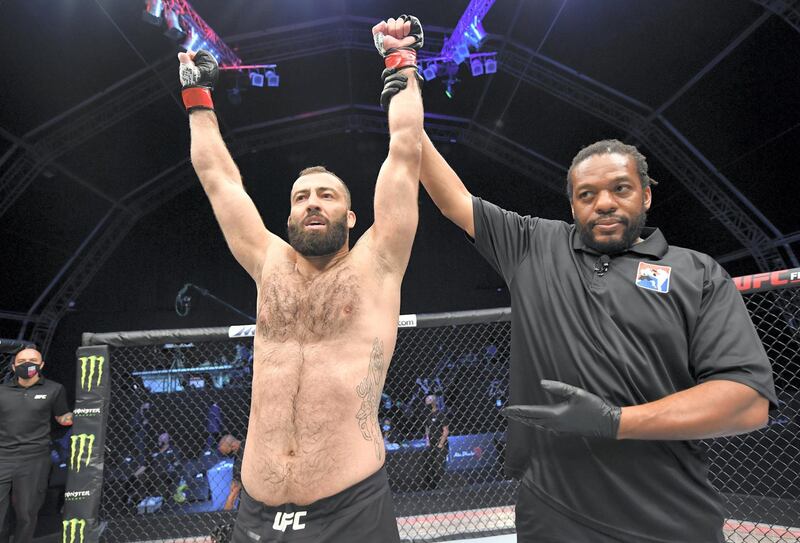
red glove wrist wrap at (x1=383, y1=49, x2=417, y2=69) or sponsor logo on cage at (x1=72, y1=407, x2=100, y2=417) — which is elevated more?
red glove wrist wrap at (x1=383, y1=49, x2=417, y2=69)

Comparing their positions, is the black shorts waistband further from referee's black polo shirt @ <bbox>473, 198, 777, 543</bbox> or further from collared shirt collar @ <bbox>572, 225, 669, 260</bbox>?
collared shirt collar @ <bbox>572, 225, 669, 260</bbox>

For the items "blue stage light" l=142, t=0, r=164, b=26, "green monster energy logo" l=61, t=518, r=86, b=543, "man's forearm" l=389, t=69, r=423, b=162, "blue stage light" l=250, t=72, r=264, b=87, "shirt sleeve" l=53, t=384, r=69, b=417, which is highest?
"blue stage light" l=250, t=72, r=264, b=87

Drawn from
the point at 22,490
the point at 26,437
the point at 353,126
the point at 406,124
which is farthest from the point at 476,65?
the point at 22,490

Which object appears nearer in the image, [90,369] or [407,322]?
[90,369]

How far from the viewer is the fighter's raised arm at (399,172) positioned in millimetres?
1635

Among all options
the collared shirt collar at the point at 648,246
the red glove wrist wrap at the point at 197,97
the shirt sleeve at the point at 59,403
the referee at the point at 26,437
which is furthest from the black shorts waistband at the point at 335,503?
the shirt sleeve at the point at 59,403

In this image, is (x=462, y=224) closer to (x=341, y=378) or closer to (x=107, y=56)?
(x=341, y=378)

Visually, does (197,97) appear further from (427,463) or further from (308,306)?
(427,463)

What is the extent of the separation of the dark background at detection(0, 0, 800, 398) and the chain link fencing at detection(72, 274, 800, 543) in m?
2.43

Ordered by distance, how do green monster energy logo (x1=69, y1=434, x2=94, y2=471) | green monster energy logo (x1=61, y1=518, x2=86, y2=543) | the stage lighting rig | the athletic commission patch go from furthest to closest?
the stage lighting rig
green monster energy logo (x1=69, y1=434, x2=94, y2=471)
green monster energy logo (x1=61, y1=518, x2=86, y2=543)
the athletic commission patch

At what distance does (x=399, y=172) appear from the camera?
1637 millimetres

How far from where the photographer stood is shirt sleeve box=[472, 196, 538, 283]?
1.51m

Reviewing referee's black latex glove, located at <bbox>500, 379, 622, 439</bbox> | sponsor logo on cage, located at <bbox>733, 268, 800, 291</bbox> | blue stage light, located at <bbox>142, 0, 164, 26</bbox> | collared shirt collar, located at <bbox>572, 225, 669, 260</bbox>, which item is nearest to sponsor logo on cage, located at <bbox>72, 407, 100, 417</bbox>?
referee's black latex glove, located at <bbox>500, 379, 622, 439</bbox>

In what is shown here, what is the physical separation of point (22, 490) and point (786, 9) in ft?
30.6
